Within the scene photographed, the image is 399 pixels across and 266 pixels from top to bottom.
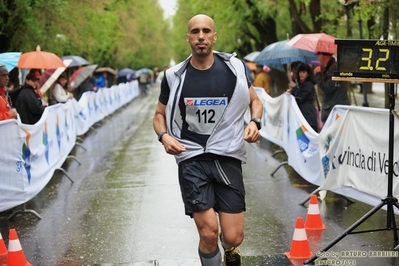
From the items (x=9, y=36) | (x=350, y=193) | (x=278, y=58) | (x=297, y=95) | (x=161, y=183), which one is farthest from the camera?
(x=9, y=36)

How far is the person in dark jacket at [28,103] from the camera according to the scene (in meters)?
11.7

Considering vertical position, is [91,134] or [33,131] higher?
[33,131]

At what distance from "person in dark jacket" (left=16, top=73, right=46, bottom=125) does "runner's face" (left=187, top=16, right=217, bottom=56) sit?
23.7 ft

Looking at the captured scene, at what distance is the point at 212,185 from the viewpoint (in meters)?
5.11

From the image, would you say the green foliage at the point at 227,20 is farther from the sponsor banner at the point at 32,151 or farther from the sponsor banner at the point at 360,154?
the sponsor banner at the point at 360,154

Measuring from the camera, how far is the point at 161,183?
10875 millimetres

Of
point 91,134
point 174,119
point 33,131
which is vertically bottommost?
point 91,134

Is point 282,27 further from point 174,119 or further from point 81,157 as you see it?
point 174,119

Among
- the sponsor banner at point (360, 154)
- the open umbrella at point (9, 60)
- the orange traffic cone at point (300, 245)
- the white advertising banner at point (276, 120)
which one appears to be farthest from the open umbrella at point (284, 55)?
the orange traffic cone at point (300, 245)

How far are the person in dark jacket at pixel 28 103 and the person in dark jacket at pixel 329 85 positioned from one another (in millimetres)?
4766

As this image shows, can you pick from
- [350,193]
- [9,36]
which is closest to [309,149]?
[350,193]

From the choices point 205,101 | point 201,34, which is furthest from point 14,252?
point 201,34

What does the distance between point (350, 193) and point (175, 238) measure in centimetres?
215

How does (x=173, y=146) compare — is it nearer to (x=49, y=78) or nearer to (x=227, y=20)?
(x=49, y=78)
